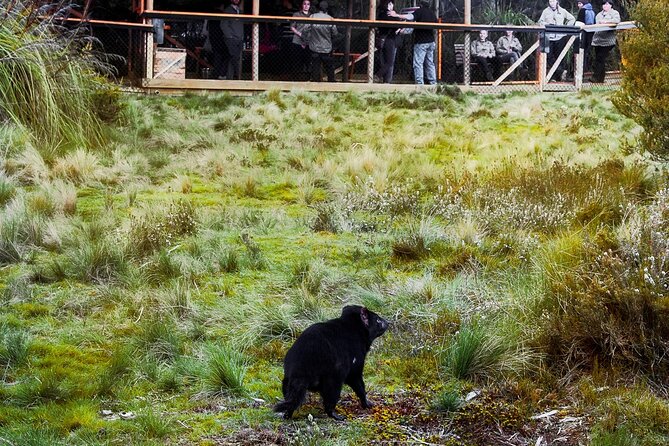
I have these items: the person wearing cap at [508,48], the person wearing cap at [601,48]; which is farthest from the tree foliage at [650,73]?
the person wearing cap at [601,48]

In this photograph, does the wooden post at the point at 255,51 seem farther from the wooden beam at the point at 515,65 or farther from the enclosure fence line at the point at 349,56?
the wooden beam at the point at 515,65

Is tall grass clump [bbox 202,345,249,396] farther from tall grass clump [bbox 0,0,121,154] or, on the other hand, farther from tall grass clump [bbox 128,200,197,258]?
tall grass clump [bbox 0,0,121,154]

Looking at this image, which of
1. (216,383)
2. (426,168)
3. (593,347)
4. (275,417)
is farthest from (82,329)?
(426,168)

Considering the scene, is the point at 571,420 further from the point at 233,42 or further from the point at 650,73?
the point at 233,42

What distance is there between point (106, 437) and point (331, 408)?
4.00 ft

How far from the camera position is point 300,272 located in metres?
8.31

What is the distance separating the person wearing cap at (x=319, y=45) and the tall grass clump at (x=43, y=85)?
9.96m

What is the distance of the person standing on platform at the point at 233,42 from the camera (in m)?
22.6

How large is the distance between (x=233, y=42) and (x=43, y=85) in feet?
35.5

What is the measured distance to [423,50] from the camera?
79.1 ft

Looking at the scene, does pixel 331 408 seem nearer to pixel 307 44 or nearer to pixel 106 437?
pixel 106 437

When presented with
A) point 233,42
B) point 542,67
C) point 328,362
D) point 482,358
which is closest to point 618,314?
point 482,358

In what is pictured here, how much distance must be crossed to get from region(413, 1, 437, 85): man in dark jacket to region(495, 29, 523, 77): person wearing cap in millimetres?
2023

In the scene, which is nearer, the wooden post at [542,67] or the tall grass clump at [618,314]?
the tall grass clump at [618,314]
